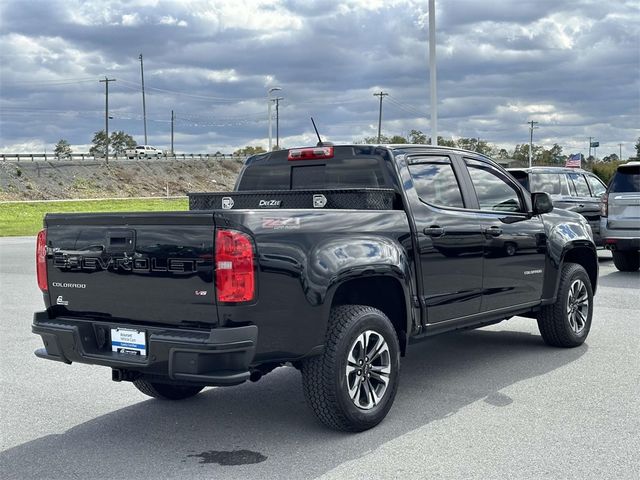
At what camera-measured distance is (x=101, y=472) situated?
462cm


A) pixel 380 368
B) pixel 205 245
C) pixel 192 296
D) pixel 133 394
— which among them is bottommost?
pixel 133 394

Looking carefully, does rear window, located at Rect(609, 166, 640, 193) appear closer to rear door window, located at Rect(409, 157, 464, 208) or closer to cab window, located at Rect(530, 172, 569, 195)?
cab window, located at Rect(530, 172, 569, 195)

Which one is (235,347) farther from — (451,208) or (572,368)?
(572,368)

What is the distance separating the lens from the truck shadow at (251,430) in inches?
184

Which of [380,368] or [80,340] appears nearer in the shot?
[80,340]

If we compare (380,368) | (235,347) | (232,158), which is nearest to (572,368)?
(380,368)

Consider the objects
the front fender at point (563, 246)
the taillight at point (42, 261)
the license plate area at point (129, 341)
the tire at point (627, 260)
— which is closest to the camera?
the license plate area at point (129, 341)

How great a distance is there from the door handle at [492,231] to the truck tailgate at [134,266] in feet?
9.25

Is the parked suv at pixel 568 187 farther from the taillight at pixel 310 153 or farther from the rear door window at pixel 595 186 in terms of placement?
the taillight at pixel 310 153

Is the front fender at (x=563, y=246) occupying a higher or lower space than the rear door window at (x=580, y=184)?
lower

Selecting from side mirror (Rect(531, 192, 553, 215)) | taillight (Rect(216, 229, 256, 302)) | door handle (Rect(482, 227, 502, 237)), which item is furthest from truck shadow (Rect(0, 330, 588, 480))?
side mirror (Rect(531, 192, 553, 215))

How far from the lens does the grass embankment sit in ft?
112

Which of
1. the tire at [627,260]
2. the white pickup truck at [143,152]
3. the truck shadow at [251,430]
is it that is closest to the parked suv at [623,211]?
the tire at [627,260]

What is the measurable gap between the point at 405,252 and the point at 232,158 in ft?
360
